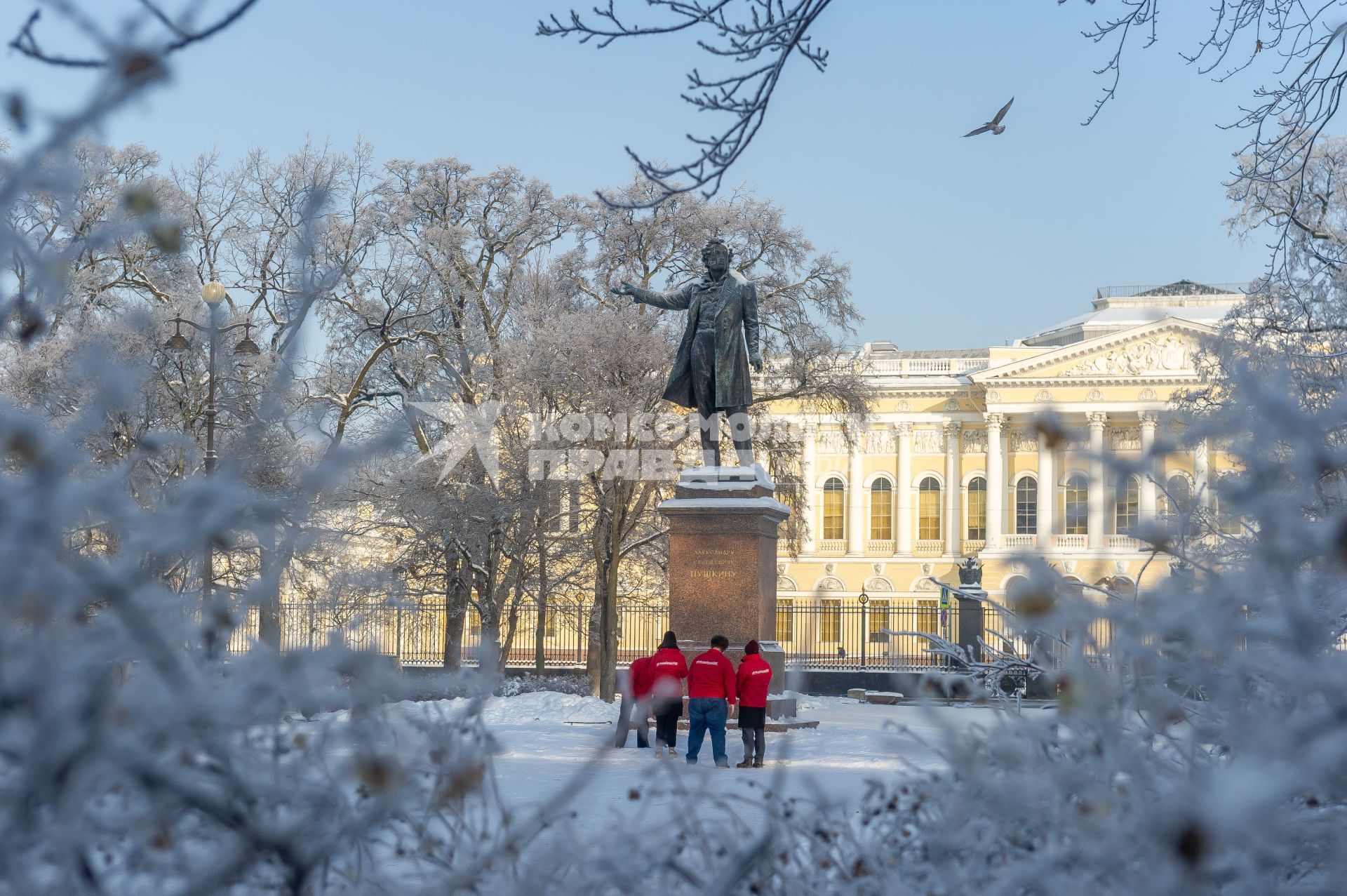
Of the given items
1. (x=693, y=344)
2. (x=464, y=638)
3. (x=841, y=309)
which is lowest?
(x=464, y=638)

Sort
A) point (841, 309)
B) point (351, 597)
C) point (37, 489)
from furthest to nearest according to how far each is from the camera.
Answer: point (841, 309) → point (351, 597) → point (37, 489)

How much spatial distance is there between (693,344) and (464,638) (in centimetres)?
1708

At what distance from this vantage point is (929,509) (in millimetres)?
58375

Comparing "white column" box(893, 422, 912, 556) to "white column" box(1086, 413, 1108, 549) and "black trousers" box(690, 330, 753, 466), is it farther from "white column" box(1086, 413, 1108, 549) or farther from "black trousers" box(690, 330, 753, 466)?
"white column" box(1086, 413, 1108, 549)

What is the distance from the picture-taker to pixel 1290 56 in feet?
24.3

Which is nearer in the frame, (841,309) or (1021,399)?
(841,309)

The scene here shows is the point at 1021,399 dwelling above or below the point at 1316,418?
above

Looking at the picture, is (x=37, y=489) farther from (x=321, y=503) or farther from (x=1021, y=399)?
(x=1021, y=399)

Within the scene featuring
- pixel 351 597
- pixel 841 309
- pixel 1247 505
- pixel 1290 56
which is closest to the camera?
pixel 1247 505

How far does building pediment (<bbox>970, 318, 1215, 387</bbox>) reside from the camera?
54.5 m

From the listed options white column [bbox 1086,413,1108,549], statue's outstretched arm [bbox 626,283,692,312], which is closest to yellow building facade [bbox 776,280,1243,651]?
statue's outstretched arm [bbox 626,283,692,312]

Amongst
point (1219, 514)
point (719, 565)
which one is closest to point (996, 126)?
point (1219, 514)

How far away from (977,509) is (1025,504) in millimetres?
1858

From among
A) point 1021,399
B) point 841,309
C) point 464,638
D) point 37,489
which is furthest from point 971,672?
point 1021,399
